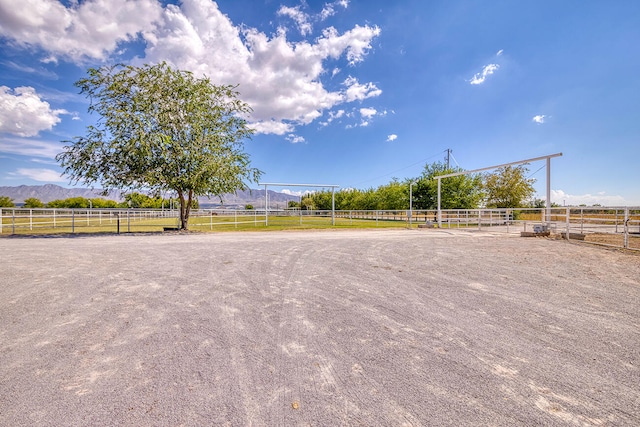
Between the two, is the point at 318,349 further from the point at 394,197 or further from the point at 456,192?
the point at 394,197

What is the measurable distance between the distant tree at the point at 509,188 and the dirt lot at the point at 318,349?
3441cm

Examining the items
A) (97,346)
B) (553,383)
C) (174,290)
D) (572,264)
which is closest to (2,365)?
(97,346)

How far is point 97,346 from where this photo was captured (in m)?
2.97

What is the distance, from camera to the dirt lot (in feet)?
6.64

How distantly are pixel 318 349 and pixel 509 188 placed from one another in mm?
40129

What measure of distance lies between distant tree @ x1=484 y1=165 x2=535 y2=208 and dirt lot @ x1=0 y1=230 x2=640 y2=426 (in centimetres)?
3441

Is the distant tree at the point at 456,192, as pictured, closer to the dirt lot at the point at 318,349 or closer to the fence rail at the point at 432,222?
the fence rail at the point at 432,222

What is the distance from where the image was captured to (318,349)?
2885mm

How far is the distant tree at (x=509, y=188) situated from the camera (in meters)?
35.3

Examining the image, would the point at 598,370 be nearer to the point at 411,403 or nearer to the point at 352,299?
the point at 411,403

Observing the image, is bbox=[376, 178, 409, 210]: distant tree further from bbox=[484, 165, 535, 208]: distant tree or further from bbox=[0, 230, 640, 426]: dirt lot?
bbox=[0, 230, 640, 426]: dirt lot

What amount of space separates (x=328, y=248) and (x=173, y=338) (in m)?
6.99

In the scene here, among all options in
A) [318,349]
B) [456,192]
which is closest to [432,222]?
[456,192]

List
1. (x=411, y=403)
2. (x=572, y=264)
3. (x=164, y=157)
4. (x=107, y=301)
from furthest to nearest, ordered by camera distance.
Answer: (x=164, y=157) → (x=572, y=264) → (x=107, y=301) → (x=411, y=403)
